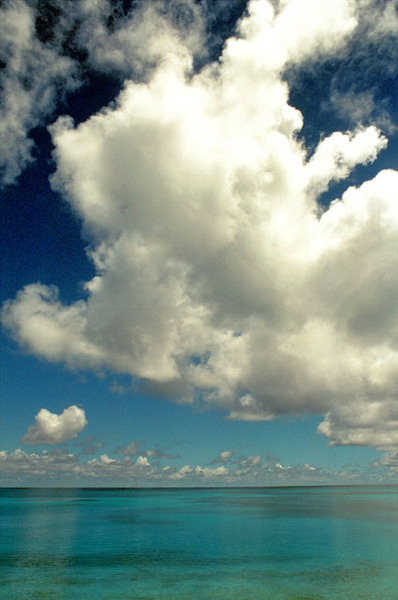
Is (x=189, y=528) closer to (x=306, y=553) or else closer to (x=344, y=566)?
(x=306, y=553)

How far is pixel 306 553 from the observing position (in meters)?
37.3

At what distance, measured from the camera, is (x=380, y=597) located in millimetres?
24109

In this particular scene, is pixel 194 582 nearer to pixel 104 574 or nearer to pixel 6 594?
pixel 104 574

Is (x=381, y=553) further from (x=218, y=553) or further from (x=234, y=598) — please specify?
(x=234, y=598)

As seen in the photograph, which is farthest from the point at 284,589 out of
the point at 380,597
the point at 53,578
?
the point at 53,578

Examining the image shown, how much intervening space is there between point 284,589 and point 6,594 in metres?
16.3

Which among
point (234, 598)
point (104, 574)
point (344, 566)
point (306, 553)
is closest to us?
point (234, 598)

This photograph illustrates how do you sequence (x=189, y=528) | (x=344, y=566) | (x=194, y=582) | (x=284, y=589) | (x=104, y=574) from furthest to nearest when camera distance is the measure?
(x=189, y=528) < (x=344, y=566) < (x=104, y=574) < (x=194, y=582) < (x=284, y=589)

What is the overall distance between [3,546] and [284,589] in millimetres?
29866

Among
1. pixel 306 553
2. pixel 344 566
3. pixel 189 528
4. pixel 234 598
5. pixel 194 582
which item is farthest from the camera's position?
pixel 189 528

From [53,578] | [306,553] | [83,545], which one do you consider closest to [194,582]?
[53,578]

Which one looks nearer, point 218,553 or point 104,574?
point 104,574

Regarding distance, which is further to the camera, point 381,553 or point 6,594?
point 381,553

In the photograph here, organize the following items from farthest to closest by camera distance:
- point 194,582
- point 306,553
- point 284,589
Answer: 1. point 306,553
2. point 194,582
3. point 284,589
